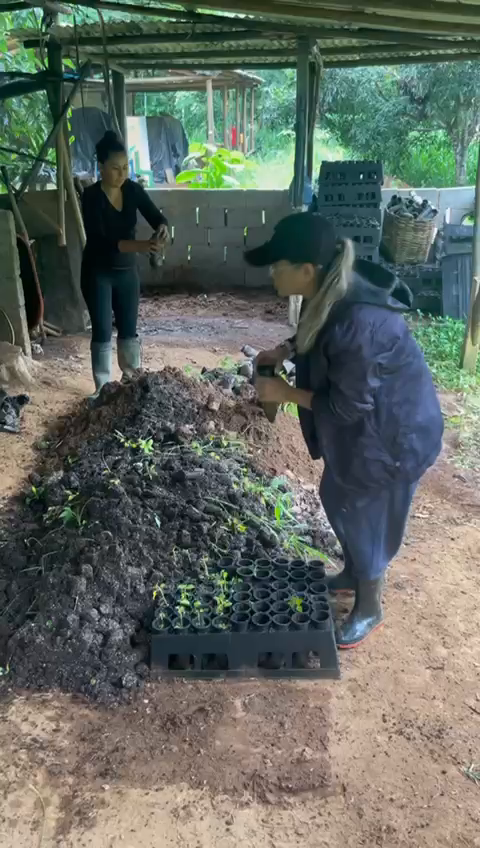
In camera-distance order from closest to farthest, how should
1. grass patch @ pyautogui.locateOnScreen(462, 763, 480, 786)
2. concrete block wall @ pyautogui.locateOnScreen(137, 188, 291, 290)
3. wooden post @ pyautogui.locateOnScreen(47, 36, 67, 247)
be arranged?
1. grass patch @ pyautogui.locateOnScreen(462, 763, 480, 786)
2. wooden post @ pyautogui.locateOnScreen(47, 36, 67, 247)
3. concrete block wall @ pyautogui.locateOnScreen(137, 188, 291, 290)

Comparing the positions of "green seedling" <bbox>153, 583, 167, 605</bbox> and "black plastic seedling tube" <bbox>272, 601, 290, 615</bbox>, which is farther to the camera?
"green seedling" <bbox>153, 583, 167, 605</bbox>

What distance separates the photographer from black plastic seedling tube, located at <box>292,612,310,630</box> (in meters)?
2.72

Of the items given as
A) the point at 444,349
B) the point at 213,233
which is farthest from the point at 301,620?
the point at 213,233

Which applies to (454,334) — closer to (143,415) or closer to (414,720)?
(143,415)

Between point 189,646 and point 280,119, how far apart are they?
54.4 feet

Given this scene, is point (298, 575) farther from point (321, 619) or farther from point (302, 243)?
point (302, 243)

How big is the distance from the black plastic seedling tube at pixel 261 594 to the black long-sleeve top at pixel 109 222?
2673 millimetres

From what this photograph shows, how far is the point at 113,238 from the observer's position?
185 inches

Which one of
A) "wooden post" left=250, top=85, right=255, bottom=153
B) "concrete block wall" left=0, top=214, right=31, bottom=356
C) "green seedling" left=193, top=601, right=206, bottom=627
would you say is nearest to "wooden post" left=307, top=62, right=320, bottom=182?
"concrete block wall" left=0, top=214, right=31, bottom=356

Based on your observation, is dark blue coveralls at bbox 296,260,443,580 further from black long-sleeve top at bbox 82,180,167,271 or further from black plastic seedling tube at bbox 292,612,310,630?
black long-sleeve top at bbox 82,180,167,271

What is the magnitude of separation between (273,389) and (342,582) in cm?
103

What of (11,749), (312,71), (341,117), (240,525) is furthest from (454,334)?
(341,117)

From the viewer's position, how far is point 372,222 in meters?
7.34

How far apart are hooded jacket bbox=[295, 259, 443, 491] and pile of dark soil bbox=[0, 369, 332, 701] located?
86 cm
